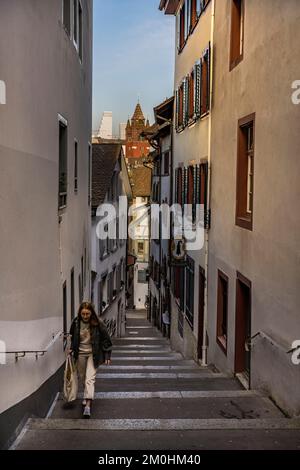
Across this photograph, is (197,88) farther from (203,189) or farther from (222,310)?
(222,310)

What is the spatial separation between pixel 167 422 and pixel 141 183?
5702cm

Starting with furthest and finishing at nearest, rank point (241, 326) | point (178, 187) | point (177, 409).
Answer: point (178, 187), point (241, 326), point (177, 409)

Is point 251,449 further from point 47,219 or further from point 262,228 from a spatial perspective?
point 47,219

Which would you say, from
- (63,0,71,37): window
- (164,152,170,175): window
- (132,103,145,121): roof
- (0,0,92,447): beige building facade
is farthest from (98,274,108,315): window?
(132,103,145,121): roof

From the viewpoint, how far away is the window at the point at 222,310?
41.6ft

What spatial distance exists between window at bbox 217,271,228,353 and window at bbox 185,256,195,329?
3.97 m

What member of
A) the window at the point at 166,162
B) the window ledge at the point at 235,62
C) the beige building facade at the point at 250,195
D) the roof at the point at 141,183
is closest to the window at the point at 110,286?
the window at the point at 166,162

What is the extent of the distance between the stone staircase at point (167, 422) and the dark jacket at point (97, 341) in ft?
2.49

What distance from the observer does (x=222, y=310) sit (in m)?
13.0

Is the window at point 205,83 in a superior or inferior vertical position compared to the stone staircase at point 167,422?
superior

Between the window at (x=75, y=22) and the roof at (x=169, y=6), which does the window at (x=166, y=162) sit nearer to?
the roof at (x=169, y=6)

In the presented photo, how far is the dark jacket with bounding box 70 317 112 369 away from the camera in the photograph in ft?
25.9

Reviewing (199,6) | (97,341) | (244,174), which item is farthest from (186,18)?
(97,341)
